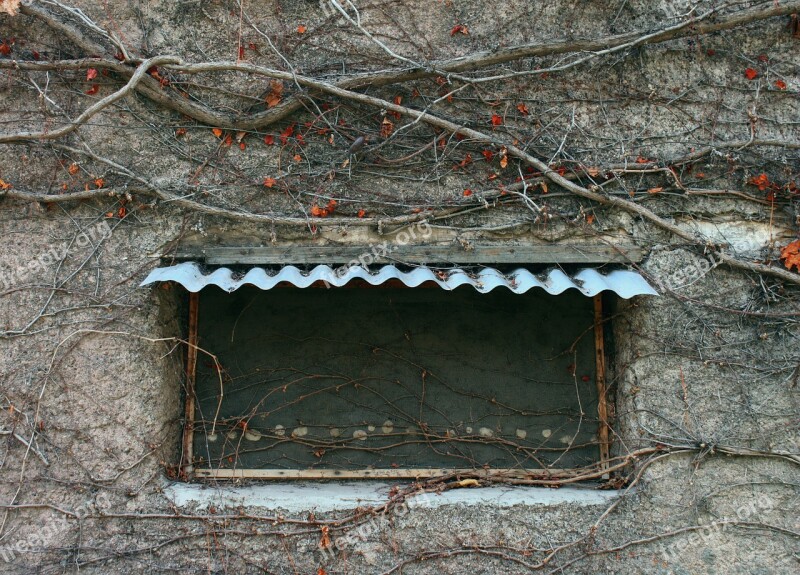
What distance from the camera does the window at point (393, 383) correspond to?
4273 millimetres

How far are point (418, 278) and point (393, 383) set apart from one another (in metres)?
0.91

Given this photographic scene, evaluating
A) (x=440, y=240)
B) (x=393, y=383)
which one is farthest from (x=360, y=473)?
(x=440, y=240)

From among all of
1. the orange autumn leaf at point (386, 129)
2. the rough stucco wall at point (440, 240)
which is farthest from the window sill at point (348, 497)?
the orange autumn leaf at point (386, 129)

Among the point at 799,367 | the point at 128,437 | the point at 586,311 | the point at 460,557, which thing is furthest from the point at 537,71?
the point at 128,437

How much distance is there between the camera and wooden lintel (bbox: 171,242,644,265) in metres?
3.97

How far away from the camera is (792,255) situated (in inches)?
156

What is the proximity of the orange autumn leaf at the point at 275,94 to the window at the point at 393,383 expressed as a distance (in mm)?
1099

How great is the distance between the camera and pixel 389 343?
4375mm

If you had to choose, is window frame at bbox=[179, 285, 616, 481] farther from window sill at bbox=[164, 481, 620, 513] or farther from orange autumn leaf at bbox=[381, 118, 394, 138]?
orange autumn leaf at bbox=[381, 118, 394, 138]

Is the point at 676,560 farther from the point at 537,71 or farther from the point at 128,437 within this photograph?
the point at 128,437

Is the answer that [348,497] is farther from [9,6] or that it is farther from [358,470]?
[9,6]

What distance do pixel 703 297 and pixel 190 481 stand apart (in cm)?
311

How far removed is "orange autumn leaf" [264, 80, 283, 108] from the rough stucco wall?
0.55 ft

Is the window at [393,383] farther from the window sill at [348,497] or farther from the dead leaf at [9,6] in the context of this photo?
the dead leaf at [9,6]
